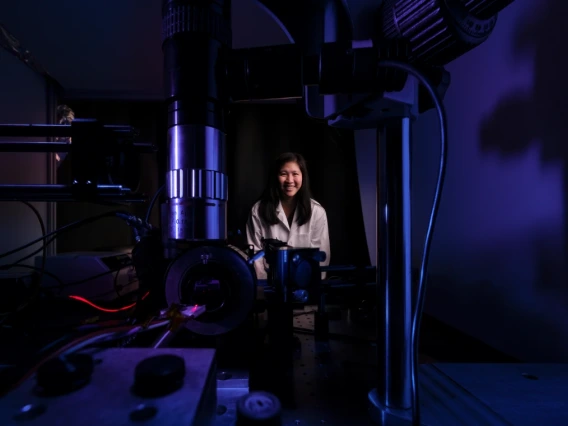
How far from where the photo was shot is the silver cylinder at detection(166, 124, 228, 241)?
294mm

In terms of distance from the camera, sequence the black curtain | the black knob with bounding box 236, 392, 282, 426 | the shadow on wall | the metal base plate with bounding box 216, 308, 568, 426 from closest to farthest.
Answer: the black knob with bounding box 236, 392, 282, 426
the metal base plate with bounding box 216, 308, 568, 426
the shadow on wall
the black curtain

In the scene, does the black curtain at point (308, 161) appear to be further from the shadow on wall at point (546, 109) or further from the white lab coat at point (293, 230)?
the shadow on wall at point (546, 109)

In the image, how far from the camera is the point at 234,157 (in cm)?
201

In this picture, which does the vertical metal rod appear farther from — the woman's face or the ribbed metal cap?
the woman's face

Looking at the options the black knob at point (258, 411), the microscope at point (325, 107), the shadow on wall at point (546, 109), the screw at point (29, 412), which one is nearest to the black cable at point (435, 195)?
the microscope at point (325, 107)

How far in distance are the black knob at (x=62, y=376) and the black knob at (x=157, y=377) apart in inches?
1.3

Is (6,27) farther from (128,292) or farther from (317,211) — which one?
(317,211)

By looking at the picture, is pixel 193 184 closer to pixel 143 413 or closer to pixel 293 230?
pixel 143 413

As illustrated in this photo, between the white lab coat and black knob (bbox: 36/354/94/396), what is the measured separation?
1.62 meters

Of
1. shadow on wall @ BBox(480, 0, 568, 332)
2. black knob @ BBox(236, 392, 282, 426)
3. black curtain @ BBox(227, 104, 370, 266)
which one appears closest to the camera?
black knob @ BBox(236, 392, 282, 426)

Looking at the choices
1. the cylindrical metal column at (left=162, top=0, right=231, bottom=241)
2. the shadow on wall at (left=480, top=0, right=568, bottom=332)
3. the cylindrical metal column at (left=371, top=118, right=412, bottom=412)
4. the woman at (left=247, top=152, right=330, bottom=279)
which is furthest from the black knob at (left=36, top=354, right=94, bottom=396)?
the woman at (left=247, top=152, right=330, bottom=279)

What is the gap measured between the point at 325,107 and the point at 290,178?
1444 mm

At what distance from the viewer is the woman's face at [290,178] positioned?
1.76 meters

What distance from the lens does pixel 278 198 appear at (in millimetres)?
1829
